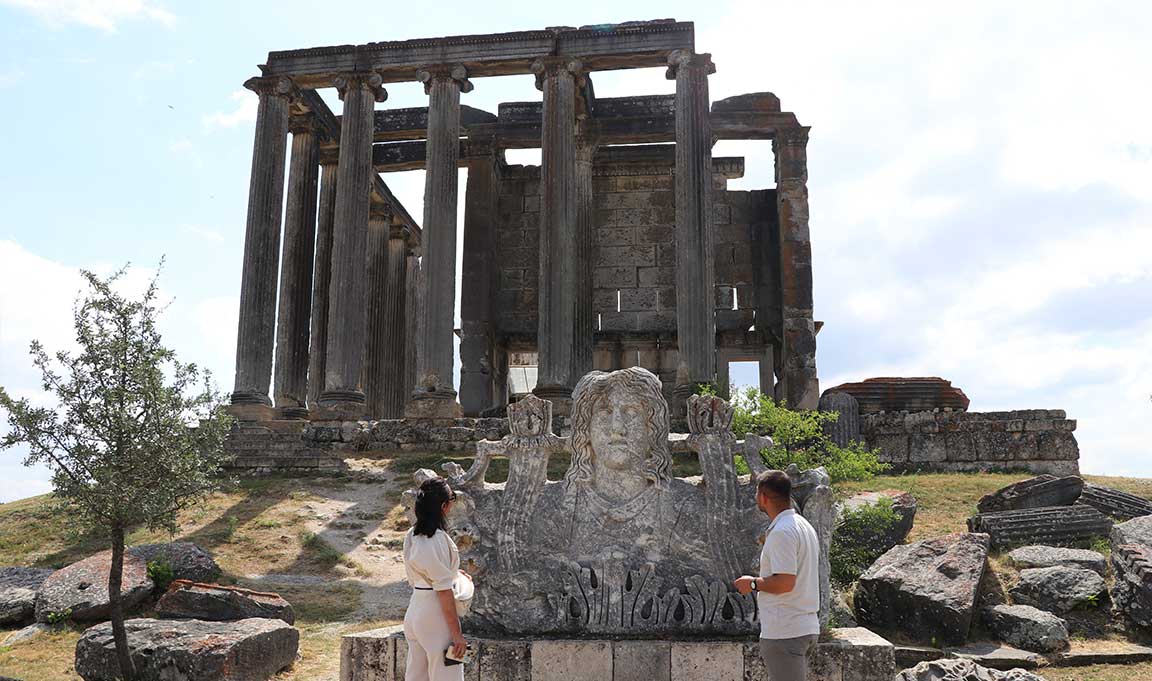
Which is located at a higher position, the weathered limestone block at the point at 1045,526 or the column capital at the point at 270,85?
the column capital at the point at 270,85

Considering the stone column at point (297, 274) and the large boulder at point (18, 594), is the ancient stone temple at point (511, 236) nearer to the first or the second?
the stone column at point (297, 274)

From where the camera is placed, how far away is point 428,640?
5.48 m

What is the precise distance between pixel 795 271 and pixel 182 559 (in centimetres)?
2048

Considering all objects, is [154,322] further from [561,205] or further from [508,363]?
[508,363]

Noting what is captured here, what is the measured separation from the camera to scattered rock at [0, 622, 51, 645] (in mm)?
10844

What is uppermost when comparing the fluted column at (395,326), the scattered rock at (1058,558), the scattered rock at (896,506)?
the fluted column at (395,326)

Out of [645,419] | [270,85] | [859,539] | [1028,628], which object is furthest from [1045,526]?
[270,85]

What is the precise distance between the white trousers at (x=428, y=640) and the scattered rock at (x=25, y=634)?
776cm

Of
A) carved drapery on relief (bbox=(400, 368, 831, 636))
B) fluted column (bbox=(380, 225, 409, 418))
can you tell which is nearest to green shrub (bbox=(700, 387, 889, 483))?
carved drapery on relief (bbox=(400, 368, 831, 636))

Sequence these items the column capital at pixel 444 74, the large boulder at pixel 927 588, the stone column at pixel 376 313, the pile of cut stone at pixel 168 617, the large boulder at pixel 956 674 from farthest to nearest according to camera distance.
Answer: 1. the stone column at pixel 376 313
2. the column capital at pixel 444 74
3. the large boulder at pixel 927 588
4. the pile of cut stone at pixel 168 617
5. the large boulder at pixel 956 674

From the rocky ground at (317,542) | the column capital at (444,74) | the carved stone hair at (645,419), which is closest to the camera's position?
the carved stone hair at (645,419)

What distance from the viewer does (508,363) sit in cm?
3112

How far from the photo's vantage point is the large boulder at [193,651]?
8891 mm

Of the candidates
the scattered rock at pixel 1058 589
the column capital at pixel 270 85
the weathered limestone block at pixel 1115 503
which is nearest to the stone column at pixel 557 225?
the column capital at pixel 270 85
